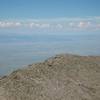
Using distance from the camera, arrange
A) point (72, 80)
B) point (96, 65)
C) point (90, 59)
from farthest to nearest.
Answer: point (90, 59)
point (96, 65)
point (72, 80)

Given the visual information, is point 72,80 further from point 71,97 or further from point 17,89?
point 17,89

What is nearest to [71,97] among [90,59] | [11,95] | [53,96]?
[53,96]

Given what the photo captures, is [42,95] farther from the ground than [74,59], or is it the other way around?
[74,59]

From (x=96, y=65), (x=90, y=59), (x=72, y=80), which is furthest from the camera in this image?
(x=90, y=59)

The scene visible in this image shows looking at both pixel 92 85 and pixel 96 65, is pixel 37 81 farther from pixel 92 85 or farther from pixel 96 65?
pixel 96 65

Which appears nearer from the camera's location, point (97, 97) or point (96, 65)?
point (97, 97)

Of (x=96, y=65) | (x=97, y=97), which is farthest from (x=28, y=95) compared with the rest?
(x=96, y=65)
